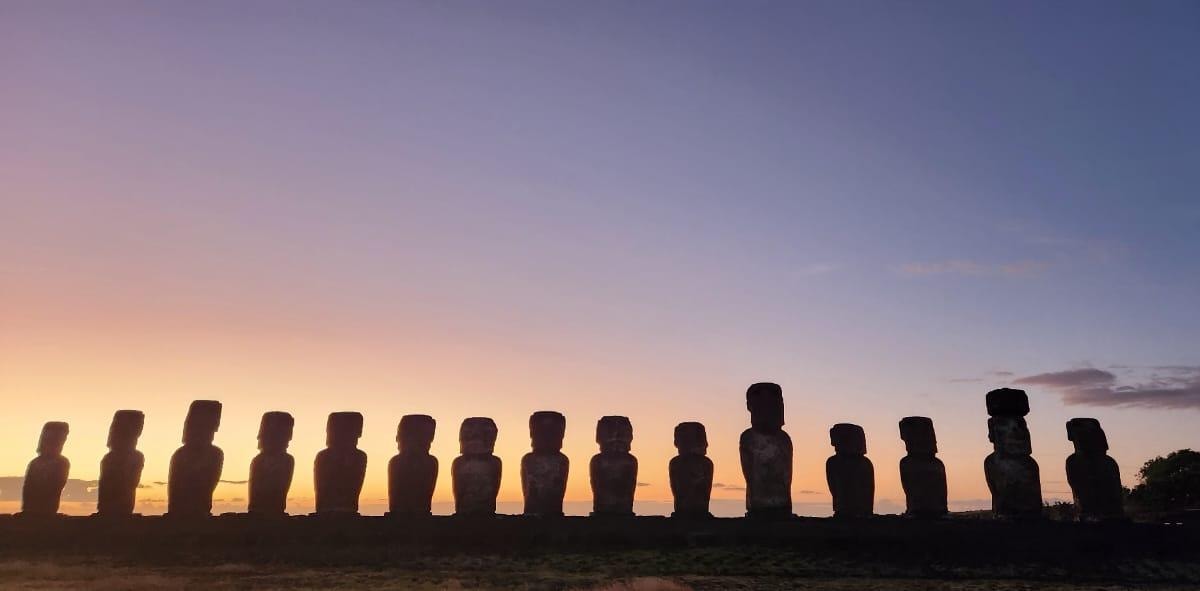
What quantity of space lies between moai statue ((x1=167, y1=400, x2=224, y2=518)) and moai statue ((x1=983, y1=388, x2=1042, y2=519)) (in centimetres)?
1353

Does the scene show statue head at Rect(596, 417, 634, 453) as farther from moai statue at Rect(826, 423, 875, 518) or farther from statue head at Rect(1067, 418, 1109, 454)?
statue head at Rect(1067, 418, 1109, 454)

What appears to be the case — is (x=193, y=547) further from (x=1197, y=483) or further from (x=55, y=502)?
(x=1197, y=483)

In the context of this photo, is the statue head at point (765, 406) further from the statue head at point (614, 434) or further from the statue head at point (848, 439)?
the statue head at point (614, 434)

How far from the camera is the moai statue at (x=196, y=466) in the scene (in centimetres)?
1523

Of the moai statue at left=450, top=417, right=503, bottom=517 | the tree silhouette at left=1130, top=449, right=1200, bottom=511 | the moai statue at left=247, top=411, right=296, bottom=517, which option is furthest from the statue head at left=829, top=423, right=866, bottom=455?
the tree silhouette at left=1130, top=449, right=1200, bottom=511

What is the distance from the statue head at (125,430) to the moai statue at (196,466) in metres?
1.02

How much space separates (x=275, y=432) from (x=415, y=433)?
2.46 meters

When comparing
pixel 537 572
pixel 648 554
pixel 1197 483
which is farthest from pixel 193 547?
pixel 1197 483

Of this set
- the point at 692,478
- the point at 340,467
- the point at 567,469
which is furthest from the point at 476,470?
the point at 692,478

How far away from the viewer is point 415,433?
628 inches

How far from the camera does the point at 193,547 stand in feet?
45.4

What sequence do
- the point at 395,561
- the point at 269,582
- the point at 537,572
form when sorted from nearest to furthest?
the point at 269,582, the point at 537,572, the point at 395,561

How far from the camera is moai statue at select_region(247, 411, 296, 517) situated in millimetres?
15391

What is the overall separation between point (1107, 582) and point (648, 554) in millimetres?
6324
